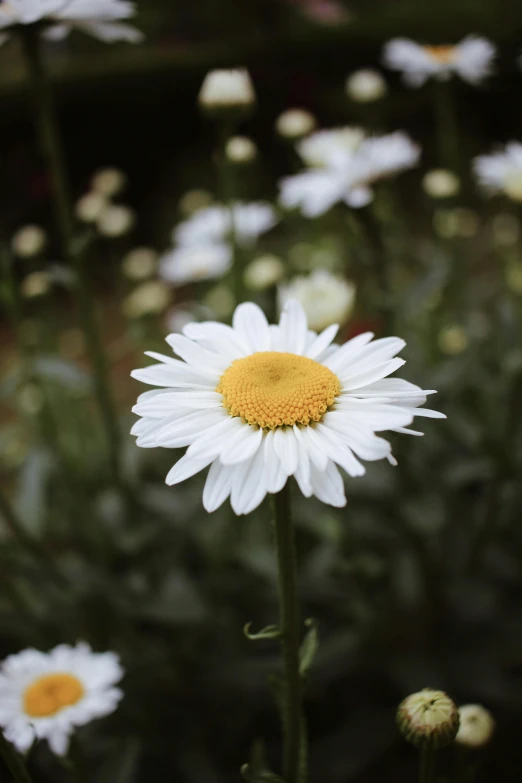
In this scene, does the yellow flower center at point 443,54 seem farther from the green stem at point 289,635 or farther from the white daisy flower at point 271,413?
the green stem at point 289,635

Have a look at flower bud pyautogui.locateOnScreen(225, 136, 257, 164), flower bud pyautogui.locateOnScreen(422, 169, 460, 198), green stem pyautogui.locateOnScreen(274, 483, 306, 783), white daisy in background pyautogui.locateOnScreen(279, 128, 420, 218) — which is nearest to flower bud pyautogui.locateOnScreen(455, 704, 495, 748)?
green stem pyautogui.locateOnScreen(274, 483, 306, 783)

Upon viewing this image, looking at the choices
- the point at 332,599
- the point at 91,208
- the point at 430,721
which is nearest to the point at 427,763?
the point at 430,721

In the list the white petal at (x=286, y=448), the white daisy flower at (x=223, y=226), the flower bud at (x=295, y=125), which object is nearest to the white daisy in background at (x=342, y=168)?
the flower bud at (x=295, y=125)

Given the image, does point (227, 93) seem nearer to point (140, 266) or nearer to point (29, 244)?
point (29, 244)

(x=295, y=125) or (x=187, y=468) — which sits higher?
(x=295, y=125)

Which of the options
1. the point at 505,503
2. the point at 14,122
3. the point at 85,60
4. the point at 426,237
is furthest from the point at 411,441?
the point at 85,60

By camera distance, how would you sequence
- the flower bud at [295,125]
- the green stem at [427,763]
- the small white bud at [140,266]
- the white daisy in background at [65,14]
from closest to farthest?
the green stem at [427,763]
the white daisy in background at [65,14]
the flower bud at [295,125]
the small white bud at [140,266]

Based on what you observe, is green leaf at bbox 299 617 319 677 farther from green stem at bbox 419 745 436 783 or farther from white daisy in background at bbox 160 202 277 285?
white daisy in background at bbox 160 202 277 285
